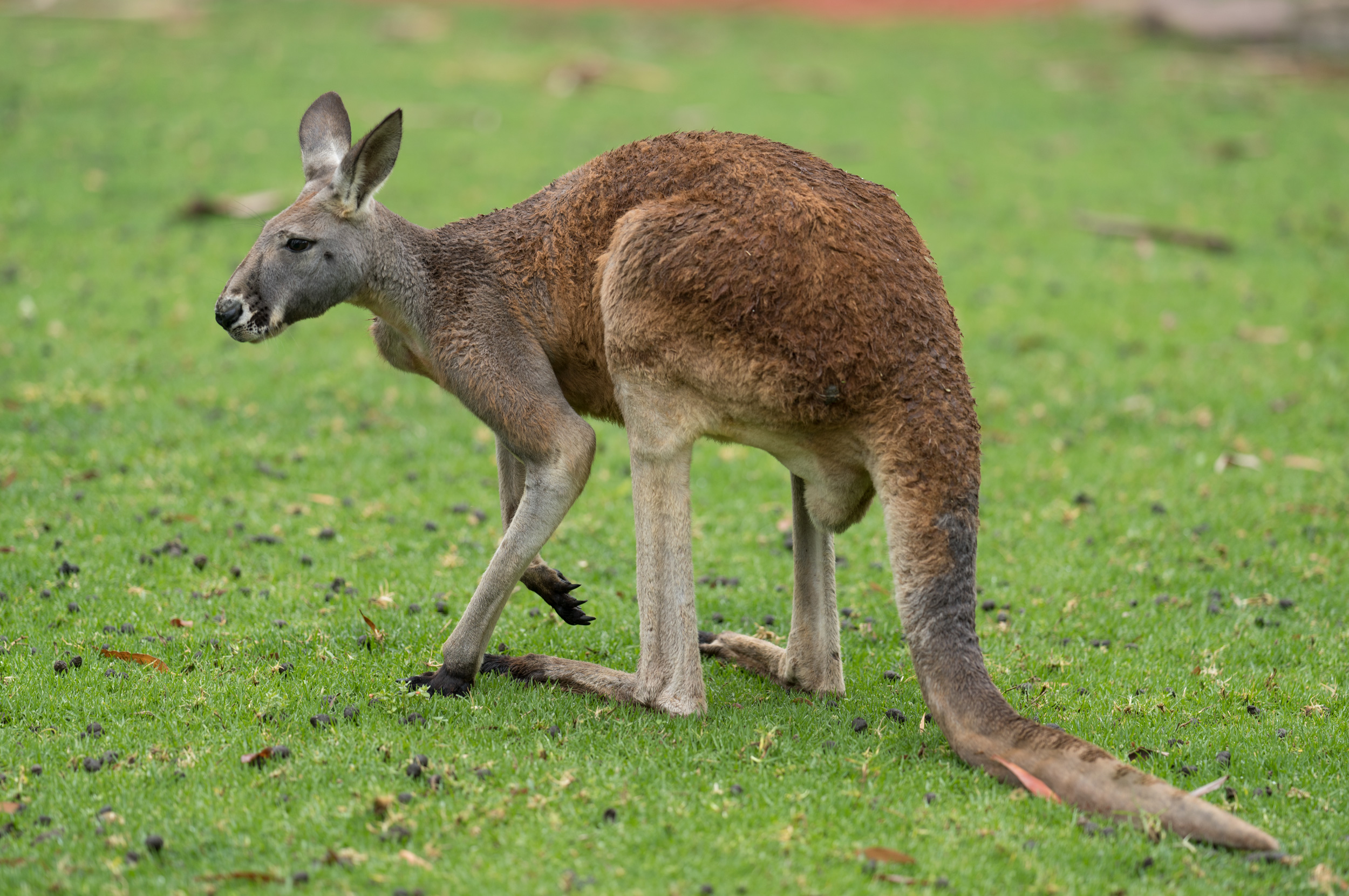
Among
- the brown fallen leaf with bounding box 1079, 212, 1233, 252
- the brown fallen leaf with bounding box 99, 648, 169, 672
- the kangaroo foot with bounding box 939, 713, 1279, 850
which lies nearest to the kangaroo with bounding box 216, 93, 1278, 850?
the kangaroo foot with bounding box 939, 713, 1279, 850

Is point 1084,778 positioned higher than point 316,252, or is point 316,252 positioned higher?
point 316,252

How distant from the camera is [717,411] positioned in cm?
457

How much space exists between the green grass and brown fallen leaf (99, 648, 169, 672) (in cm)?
6

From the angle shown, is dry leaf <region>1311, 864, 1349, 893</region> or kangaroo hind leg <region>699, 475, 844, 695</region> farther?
kangaroo hind leg <region>699, 475, 844, 695</region>

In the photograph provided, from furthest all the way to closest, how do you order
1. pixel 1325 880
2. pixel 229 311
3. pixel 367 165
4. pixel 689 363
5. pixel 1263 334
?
pixel 1263 334 → pixel 367 165 → pixel 229 311 → pixel 689 363 → pixel 1325 880

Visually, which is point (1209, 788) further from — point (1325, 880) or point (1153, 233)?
point (1153, 233)

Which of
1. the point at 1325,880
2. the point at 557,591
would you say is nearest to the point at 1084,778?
the point at 1325,880

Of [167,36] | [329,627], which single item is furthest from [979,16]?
[329,627]

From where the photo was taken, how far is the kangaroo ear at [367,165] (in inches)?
184

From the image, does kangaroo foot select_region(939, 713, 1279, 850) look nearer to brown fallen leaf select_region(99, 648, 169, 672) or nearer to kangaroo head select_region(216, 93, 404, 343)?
kangaroo head select_region(216, 93, 404, 343)

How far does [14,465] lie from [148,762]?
3.71 meters

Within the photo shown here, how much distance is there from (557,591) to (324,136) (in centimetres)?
212

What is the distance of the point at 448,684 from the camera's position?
496 centimetres

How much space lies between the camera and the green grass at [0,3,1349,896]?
3.98 metres
